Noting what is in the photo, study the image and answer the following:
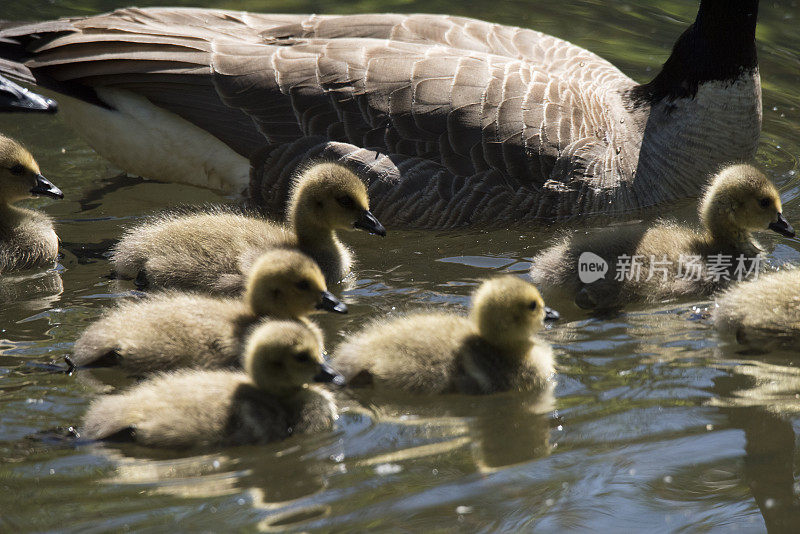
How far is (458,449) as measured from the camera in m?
4.51

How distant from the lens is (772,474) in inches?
171

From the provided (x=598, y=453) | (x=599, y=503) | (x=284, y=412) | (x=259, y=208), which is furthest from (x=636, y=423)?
(x=259, y=208)

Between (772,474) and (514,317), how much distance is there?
1.25 metres

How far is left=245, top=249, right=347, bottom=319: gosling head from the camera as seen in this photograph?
200 inches

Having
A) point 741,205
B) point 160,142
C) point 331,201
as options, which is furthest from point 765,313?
point 160,142

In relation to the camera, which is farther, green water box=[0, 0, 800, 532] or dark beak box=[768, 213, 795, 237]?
dark beak box=[768, 213, 795, 237]

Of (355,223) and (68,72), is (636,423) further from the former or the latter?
(68,72)

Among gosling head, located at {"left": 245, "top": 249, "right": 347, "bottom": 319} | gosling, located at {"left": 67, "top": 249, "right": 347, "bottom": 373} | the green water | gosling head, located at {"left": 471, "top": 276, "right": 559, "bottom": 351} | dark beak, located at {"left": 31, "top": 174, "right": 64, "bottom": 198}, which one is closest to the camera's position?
the green water

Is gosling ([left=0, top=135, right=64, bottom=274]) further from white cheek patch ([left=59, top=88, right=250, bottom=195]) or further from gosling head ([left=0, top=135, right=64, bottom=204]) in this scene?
white cheek patch ([left=59, top=88, right=250, bottom=195])

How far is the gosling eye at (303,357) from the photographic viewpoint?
442 centimetres

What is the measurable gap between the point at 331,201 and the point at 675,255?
1.91 metres

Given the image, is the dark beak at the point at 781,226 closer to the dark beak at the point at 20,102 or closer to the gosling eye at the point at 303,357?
the gosling eye at the point at 303,357

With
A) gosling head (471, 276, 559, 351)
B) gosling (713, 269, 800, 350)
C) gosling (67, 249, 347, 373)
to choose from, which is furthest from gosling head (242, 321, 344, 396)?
gosling (713, 269, 800, 350)

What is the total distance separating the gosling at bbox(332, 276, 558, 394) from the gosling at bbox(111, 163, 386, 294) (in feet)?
3.58
